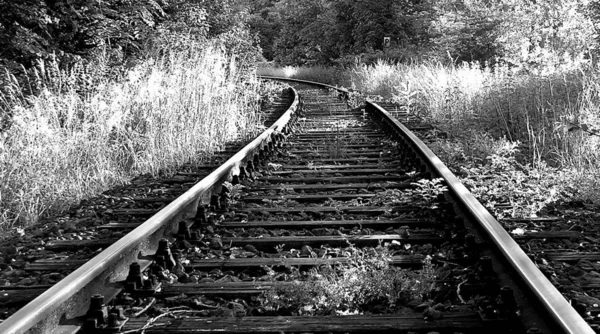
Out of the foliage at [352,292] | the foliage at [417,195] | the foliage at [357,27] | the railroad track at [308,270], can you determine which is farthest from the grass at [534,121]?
the foliage at [357,27]

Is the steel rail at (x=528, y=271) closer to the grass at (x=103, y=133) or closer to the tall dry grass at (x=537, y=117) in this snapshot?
the tall dry grass at (x=537, y=117)

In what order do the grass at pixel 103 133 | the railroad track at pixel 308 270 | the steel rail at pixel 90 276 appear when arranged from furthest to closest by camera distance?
the grass at pixel 103 133 < the railroad track at pixel 308 270 < the steel rail at pixel 90 276

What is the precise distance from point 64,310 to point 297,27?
155 feet

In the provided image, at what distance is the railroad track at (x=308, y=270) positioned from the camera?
2348 millimetres

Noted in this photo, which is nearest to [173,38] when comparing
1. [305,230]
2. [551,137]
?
[551,137]

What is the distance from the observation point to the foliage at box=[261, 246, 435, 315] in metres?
2.63

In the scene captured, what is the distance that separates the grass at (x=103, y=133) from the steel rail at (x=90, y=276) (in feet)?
4.56

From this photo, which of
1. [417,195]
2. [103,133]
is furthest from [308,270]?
[103,133]

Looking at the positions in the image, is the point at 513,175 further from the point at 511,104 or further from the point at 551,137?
the point at 511,104

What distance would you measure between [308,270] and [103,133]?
137 inches

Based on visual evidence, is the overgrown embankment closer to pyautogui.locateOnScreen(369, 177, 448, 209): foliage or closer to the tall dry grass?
pyautogui.locateOnScreen(369, 177, 448, 209): foliage

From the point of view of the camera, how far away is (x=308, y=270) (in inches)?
122

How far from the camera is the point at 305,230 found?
152 inches

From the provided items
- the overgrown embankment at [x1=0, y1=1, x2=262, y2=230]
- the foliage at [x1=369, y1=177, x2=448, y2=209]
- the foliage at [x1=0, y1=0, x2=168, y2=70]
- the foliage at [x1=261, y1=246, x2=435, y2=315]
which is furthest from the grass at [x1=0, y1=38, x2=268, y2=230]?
the foliage at [x1=261, y1=246, x2=435, y2=315]
